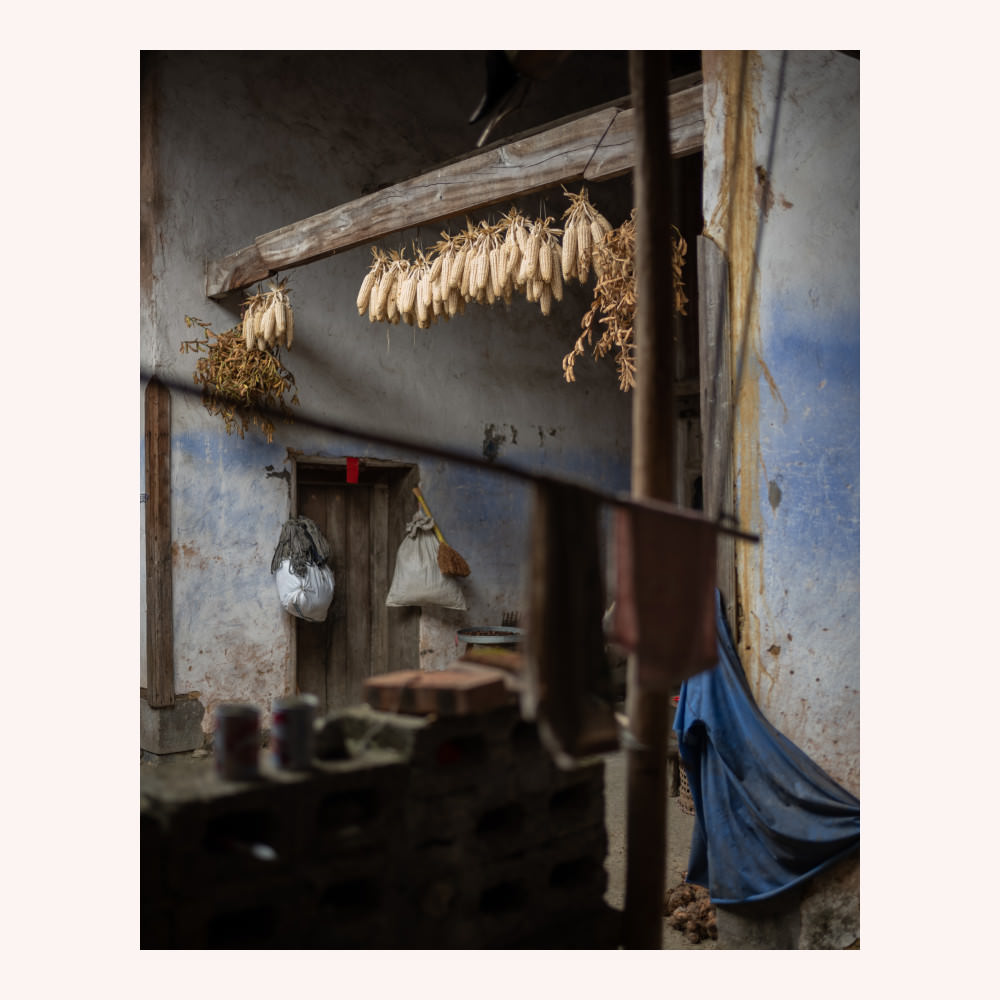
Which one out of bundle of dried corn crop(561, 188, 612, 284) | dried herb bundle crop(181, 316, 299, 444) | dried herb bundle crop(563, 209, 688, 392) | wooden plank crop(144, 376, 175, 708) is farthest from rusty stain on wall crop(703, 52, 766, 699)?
wooden plank crop(144, 376, 175, 708)

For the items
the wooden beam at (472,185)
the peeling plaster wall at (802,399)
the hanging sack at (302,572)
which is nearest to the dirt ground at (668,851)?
the peeling plaster wall at (802,399)

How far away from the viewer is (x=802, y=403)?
3.04 m

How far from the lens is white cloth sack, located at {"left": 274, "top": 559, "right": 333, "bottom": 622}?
5.60 metres

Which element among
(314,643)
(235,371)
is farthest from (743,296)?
(314,643)

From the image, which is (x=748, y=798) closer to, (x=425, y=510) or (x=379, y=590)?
(x=425, y=510)

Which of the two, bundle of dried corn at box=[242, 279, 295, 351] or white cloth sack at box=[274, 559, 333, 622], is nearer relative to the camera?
bundle of dried corn at box=[242, 279, 295, 351]

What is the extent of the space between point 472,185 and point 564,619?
283 cm

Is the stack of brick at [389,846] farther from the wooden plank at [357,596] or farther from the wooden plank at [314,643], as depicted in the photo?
the wooden plank at [357,596]

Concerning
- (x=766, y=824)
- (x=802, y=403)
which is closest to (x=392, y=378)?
(x=802, y=403)

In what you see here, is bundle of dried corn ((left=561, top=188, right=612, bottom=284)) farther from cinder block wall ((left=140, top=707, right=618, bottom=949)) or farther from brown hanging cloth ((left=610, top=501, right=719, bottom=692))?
cinder block wall ((left=140, top=707, right=618, bottom=949))

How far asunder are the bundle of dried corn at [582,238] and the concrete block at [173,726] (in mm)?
3335

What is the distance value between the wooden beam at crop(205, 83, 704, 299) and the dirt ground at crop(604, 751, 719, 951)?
2.34 meters

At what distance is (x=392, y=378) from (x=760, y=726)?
3.99 metres

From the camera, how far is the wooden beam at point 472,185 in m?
3.62
